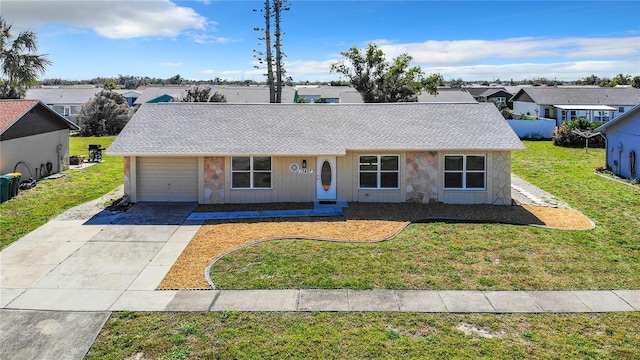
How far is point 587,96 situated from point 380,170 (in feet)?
138

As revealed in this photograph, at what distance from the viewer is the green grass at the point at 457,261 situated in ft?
35.0

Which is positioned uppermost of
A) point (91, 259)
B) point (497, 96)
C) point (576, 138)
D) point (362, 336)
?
point (497, 96)

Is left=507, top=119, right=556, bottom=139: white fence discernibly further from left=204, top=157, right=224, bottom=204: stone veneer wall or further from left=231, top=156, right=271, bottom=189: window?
left=204, top=157, right=224, bottom=204: stone veneer wall

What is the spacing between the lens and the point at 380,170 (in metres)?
18.0

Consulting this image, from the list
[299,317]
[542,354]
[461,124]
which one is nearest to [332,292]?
[299,317]

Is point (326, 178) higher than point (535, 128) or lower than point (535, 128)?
lower

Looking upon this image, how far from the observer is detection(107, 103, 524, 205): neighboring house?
17641 mm

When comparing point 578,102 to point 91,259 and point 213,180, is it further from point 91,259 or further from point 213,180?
point 91,259

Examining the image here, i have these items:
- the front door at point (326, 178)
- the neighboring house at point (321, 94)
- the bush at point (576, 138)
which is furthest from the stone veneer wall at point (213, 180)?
the neighboring house at point (321, 94)

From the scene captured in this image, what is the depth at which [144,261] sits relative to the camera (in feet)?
40.1

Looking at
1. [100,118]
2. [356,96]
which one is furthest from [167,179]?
[356,96]

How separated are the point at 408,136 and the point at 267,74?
2479cm

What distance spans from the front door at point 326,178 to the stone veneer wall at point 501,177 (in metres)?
6.07

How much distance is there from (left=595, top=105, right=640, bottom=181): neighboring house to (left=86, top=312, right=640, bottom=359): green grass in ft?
56.4
